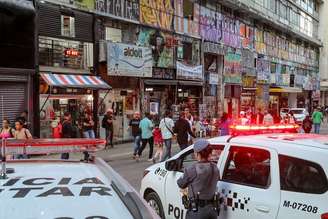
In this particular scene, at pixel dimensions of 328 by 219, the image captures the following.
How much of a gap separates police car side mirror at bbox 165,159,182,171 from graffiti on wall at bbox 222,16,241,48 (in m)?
31.7

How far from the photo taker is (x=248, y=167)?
19.5 ft

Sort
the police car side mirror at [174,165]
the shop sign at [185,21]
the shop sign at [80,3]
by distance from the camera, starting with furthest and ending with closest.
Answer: the shop sign at [185,21] → the shop sign at [80,3] → the police car side mirror at [174,165]

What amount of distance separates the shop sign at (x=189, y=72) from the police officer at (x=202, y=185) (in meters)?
24.3

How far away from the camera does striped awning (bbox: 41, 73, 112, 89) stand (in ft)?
65.1

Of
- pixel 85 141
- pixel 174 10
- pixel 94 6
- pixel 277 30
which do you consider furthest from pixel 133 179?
pixel 277 30

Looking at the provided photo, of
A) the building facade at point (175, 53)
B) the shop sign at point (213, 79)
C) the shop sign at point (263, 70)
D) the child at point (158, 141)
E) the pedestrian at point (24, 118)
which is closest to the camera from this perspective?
the pedestrian at point (24, 118)

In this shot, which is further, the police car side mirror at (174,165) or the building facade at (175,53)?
the building facade at (175,53)

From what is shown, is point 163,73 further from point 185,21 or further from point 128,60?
point 185,21

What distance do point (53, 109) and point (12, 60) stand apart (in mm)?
2742

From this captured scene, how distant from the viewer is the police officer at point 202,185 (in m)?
5.39

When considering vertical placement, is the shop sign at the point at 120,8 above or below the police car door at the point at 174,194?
above

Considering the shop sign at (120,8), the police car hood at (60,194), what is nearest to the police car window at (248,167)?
the police car hood at (60,194)

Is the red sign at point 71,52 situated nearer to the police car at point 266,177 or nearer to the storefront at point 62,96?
the storefront at point 62,96

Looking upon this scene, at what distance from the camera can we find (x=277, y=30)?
Result: 53000mm
